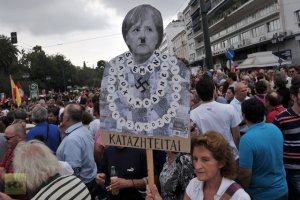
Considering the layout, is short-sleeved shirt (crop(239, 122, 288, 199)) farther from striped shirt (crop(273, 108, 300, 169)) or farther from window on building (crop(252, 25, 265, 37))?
window on building (crop(252, 25, 265, 37))

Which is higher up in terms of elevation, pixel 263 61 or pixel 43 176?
pixel 263 61

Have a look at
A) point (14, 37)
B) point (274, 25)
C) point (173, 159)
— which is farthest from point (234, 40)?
point (173, 159)

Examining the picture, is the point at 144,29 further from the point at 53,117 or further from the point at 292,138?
the point at 53,117

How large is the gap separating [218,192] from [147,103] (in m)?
1.02

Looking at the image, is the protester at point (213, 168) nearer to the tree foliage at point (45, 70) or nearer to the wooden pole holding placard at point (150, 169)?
the wooden pole holding placard at point (150, 169)

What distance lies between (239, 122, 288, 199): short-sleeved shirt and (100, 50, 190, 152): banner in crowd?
3.01ft

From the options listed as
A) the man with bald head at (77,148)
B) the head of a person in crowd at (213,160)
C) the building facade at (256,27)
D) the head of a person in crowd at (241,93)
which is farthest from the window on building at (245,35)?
the head of a person in crowd at (213,160)

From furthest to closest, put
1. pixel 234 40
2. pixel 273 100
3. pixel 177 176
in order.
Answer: pixel 234 40, pixel 273 100, pixel 177 176

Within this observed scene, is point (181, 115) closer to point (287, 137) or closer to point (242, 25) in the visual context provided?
point (287, 137)

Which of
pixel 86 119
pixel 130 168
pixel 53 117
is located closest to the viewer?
pixel 130 168

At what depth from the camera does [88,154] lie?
534 centimetres

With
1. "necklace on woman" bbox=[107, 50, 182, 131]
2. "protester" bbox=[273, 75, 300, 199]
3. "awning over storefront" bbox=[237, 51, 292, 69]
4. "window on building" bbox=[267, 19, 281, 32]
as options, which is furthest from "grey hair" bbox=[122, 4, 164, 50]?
"window on building" bbox=[267, 19, 281, 32]

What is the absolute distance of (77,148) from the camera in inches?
200

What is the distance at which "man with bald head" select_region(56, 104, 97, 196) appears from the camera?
5.06 metres
